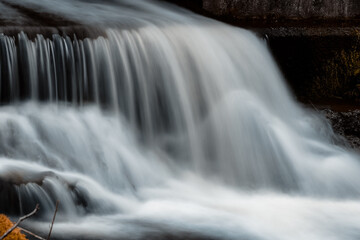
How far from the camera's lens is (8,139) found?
4.49 m

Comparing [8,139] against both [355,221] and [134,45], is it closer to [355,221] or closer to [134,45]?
[134,45]

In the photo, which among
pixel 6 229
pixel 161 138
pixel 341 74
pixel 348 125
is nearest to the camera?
pixel 6 229

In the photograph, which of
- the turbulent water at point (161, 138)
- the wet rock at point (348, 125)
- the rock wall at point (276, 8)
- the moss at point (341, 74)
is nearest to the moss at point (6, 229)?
the turbulent water at point (161, 138)

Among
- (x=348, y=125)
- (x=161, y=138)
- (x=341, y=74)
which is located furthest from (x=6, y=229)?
(x=341, y=74)

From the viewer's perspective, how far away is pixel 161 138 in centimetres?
552

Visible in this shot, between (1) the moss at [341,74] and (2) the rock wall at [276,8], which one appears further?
(2) the rock wall at [276,8]

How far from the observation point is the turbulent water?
167 inches

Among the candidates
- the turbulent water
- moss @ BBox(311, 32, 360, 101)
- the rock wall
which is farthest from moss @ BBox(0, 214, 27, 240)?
the rock wall

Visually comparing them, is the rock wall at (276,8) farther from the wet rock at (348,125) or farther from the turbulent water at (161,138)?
the wet rock at (348,125)

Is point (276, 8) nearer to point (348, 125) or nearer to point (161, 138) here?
point (348, 125)

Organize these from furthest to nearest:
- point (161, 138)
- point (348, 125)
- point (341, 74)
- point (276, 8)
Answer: point (276, 8)
point (341, 74)
point (348, 125)
point (161, 138)

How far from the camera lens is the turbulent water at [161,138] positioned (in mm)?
4234

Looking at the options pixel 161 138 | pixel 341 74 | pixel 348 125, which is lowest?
pixel 161 138

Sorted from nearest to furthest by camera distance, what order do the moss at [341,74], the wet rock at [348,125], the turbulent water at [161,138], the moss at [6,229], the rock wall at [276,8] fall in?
1. the moss at [6,229]
2. the turbulent water at [161,138]
3. the wet rock at [348,125]
4. the moss at [341,74]
5. the rock wall at [276,8]
